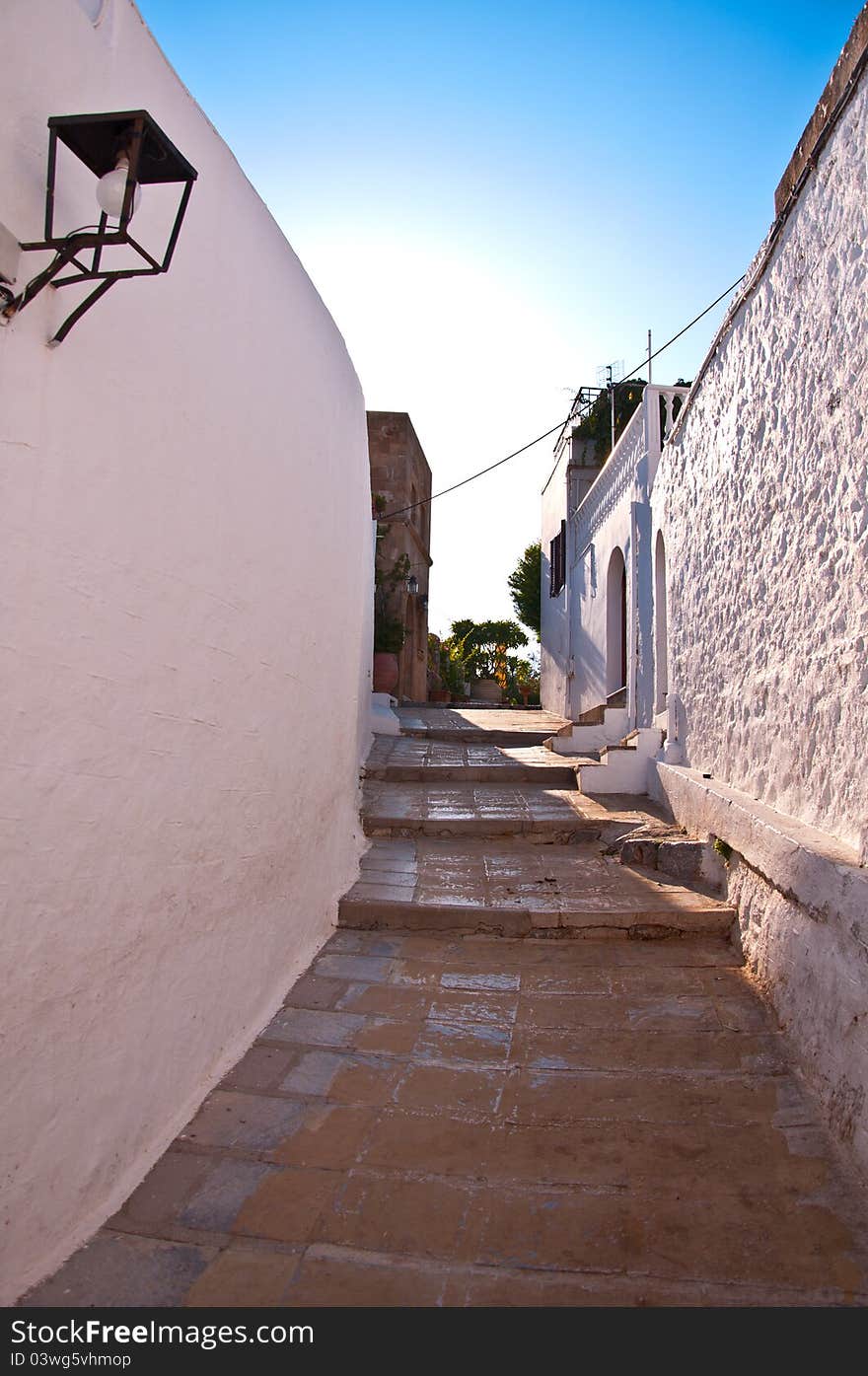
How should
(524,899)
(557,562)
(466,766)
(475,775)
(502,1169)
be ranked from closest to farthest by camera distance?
(502,1169) → (524,899) → (475,775) → (466,766) → (557,562)

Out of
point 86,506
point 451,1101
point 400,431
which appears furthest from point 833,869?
point 400,431

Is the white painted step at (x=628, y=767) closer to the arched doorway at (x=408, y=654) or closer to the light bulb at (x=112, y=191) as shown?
the light bulb at (x=112, y=191)

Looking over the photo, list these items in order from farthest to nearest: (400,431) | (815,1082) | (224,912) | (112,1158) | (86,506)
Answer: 1. (400,431)
2. (224,912)
3. (815,1082)
4. (112,1158)
5. (86,506)

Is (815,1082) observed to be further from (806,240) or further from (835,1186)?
(806,240)

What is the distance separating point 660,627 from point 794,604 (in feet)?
11.7

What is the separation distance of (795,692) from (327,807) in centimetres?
246

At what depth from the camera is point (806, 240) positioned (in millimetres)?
3348

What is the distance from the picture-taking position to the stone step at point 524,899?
409 centimetres

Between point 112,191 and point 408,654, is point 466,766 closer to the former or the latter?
point 112,191

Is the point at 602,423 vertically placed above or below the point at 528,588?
above

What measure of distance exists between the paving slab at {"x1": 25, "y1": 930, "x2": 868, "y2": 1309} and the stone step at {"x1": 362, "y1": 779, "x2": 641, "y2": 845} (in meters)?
1.98

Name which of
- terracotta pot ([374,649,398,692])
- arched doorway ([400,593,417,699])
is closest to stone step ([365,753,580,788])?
terracotta pot ([374,649,398,692])

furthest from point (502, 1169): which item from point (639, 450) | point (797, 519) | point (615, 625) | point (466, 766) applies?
point (615, 625)

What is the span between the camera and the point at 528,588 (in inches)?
727
